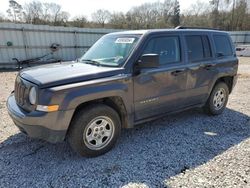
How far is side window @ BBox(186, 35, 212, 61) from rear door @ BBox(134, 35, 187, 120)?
0.98 ft

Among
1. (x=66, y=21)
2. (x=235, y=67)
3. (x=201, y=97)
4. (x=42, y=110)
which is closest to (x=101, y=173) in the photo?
(x=42, y=110)

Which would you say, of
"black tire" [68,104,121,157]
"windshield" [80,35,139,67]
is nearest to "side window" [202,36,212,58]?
"windshield" [80,35,139,67]

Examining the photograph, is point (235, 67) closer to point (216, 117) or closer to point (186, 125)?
point (216, 117)

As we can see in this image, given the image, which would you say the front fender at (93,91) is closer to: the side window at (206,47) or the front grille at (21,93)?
the front grille at (21,93)

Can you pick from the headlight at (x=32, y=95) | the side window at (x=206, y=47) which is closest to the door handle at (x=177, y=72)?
Answer: the side window at (x=206, y=47)

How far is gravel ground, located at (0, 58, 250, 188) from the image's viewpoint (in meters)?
2.79

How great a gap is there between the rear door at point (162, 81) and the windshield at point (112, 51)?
1.01 feet

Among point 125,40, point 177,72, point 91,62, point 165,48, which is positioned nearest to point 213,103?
point 177,72

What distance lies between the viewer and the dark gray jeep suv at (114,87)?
2846 mm

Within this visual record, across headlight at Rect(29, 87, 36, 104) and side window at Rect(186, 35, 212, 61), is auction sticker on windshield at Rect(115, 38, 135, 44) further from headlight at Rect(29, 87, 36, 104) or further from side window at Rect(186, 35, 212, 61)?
headlight at Rect(29, 87, 36, 104)

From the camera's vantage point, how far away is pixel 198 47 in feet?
14.6

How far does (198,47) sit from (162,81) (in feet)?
4.28

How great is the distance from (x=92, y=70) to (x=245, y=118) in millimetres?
3773

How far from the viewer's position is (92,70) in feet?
10.8
